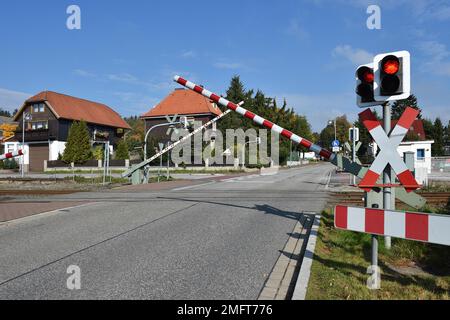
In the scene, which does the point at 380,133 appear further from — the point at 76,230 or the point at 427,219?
the point at 76,230

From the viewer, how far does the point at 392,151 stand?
14.3 ft

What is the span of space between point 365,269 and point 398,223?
137 centimetres

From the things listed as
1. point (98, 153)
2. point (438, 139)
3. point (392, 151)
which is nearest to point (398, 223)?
point (392, 151)

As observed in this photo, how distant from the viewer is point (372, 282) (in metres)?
4.26

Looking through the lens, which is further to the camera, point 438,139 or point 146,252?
point 438,139

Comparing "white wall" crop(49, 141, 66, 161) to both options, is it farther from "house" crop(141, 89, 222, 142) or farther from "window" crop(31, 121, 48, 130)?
"house" crop(141, 89, 222, 142)

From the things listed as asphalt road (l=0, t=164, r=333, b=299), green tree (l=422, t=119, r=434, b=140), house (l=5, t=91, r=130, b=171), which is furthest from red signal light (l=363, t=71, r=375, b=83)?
green tree (l=422, t=119, r=434, b=140)

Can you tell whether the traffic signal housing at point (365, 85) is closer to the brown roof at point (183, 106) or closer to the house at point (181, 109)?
the house at point (181, 109)

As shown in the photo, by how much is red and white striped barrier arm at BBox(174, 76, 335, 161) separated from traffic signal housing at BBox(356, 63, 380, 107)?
7.69 feet

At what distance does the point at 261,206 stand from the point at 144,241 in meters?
5.41

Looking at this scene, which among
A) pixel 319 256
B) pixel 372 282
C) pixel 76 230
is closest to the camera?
pixel 372 282

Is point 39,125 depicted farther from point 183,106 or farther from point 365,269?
point 365,269
